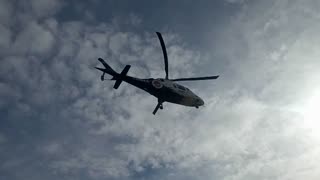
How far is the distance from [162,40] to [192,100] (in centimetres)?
1135

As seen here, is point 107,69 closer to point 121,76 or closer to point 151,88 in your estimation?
point 121,76

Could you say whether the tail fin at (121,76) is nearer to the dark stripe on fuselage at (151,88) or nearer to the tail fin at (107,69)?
the dark stripe on fuselage at (151,88)

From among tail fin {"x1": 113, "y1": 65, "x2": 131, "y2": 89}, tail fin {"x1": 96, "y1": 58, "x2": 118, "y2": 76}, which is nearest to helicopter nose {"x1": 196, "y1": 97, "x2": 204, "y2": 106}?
tail fin {"x1": 113, "y1": 65, "x2": 131, "y2": 89}

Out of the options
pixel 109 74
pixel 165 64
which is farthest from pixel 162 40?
pixel 109 74

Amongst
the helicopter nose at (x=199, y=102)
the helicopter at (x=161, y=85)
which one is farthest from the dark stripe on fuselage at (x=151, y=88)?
the helicopter nose at (x=199, y=102)

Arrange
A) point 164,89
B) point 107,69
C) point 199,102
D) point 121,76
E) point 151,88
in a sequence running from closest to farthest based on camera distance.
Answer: point 107,69
point 121,76
point 151,88
point 164,89
point 199,102

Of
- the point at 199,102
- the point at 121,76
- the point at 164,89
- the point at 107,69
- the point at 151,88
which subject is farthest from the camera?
the point at 199,102

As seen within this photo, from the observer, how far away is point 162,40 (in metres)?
65.4

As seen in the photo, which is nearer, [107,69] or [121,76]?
[107,69]

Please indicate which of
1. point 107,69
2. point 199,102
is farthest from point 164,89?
point 107,69

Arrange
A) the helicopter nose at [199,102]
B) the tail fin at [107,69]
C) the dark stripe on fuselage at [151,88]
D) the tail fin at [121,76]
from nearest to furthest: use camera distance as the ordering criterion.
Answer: the tail fin at [121,76], the tail fin at [107,69], the dark stripe on fuselage at [151,88], the helicopter nose at [199,102]

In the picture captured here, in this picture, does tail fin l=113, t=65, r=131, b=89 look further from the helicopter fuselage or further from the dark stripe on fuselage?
the dark stripe on fuselage

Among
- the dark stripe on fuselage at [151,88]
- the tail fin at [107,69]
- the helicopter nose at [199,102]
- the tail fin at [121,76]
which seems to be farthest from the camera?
the helicopter nose at [199,102]

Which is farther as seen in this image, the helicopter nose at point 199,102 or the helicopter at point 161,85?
the helicopter nose at point 199,102
